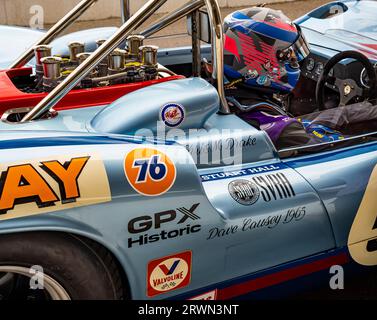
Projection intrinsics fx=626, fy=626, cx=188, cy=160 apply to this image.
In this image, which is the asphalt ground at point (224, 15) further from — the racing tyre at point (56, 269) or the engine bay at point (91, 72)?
the racing tyre at point (56, 269)

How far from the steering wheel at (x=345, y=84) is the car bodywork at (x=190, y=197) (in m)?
0.63

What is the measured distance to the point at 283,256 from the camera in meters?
2.30

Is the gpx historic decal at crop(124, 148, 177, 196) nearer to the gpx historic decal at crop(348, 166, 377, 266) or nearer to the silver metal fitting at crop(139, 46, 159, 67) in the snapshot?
the gpx historic decal at crop(348, 166, 377, 266)

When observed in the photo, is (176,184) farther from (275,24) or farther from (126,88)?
(275,24)

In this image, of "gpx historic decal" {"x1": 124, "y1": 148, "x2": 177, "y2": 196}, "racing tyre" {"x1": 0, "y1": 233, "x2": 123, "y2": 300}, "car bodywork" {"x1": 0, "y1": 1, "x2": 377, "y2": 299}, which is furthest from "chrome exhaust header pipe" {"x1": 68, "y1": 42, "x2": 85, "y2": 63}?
"racing tyre" {"x1": 0, "y1": 233, "x2": 123, "y2": 300}

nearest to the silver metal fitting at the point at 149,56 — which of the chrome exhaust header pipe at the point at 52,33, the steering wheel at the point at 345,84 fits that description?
the chrome exhaust header pipe at the point at 52,33

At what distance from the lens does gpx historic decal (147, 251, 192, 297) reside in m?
2.05

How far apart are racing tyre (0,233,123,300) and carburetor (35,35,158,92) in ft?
3.50

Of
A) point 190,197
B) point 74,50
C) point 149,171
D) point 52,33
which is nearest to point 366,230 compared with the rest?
point 190,197

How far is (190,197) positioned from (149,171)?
16 cm

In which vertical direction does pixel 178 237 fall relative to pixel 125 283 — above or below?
above

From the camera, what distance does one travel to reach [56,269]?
75.2 inches

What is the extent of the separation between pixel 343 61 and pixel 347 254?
144 cm

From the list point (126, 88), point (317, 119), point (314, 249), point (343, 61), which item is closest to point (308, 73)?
point (343, 61)
